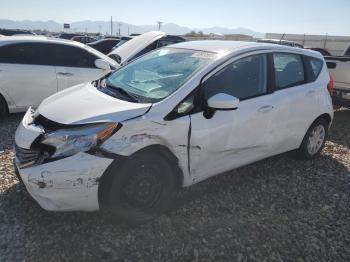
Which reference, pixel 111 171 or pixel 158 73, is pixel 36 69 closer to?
pixel 158 73

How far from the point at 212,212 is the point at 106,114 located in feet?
4.81

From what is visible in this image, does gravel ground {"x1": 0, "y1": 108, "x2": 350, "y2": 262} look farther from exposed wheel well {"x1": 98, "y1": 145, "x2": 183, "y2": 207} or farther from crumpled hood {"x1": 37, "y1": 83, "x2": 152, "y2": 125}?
crumpled hood {"x1": 37, "y1": 83, "x2": 152, "y2": 125}

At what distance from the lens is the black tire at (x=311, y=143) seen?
4.95 m

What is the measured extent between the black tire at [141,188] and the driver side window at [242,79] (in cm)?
87

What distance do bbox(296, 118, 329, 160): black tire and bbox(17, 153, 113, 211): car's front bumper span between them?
3.06 meters

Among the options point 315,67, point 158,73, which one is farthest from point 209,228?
point 315,67

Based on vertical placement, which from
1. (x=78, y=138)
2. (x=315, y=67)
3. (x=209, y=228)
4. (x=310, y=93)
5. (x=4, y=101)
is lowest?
(x=209, y=228)

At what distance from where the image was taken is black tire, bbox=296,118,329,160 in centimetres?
495

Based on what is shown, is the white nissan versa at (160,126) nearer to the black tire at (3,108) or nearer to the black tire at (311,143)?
the black tire at (311,143)

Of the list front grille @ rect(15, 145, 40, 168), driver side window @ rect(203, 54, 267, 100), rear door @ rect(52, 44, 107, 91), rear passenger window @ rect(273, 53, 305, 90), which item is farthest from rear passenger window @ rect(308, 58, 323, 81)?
rear door @ rect(52, 44, 107, 91)

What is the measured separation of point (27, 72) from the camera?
655 centimetres

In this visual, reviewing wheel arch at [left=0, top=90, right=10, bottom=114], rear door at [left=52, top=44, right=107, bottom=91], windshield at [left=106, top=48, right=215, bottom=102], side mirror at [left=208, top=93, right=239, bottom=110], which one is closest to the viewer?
side mirror at [left=208, top=93, right=239, bottom=110]

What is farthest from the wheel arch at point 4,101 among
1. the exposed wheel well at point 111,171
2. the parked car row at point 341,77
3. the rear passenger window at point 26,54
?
the parked car row at point 341,77

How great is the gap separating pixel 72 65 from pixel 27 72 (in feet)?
2.93
